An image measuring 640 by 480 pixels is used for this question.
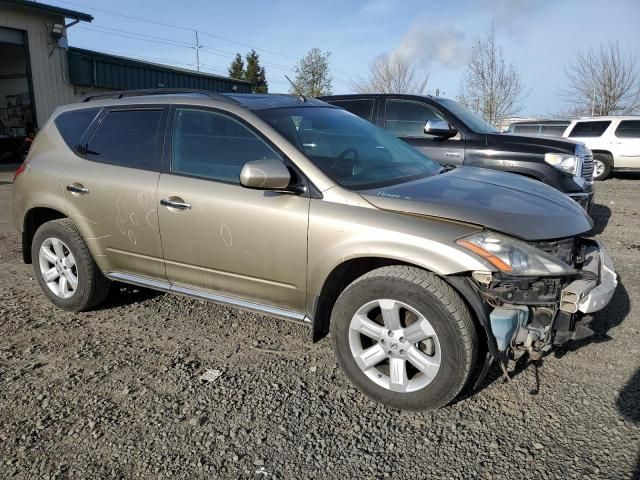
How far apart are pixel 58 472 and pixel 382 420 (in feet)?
5.32

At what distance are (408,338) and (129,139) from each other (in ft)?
8.59

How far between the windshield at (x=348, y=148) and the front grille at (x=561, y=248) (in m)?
1.00

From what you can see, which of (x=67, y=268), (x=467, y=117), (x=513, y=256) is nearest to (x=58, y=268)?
(x=67, y=268)

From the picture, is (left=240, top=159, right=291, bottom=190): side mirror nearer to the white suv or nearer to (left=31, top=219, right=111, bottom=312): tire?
(left=31, top=219, right=111, bottom=312): tire

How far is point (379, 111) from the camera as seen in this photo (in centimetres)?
741

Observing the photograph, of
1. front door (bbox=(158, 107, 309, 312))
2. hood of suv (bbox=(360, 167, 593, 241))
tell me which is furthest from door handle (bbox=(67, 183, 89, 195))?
hood of suv (bbox=(360, 167, 593, 241))

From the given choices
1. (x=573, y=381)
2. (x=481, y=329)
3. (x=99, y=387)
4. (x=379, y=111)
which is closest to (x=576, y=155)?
(x=379, y=111)

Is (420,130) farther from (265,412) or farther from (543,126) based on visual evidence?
(543,126)

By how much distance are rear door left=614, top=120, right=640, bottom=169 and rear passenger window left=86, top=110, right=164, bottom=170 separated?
45.6 feet

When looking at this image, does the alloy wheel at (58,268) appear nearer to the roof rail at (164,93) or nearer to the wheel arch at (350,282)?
the roof rail at (164,93)

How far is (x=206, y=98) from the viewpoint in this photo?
3680 millimetres

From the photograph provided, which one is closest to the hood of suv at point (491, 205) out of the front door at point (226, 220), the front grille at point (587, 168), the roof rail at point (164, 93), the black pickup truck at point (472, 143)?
the front door at point (226, 220)

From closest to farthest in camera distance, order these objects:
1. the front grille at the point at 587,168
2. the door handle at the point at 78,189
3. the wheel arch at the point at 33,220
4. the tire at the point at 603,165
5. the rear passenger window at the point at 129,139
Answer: the rear passenger window at the point at 129,139, the door handle at the point at 78,189, the wheel arch at the point at 33,220, the front grille at the point at 587,168, the tire at the point at 603,165

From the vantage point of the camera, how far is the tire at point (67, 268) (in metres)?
4.12
